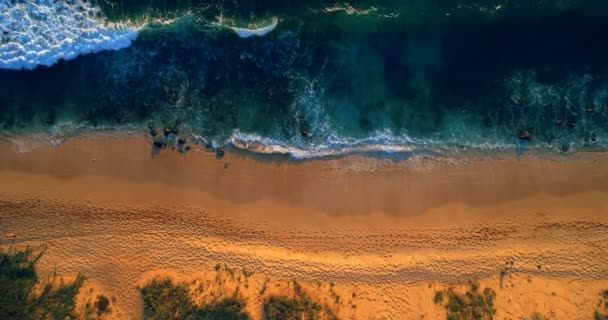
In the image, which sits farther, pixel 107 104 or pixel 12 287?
pixel 107 104

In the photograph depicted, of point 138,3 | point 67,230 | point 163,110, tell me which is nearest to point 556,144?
point 163,110

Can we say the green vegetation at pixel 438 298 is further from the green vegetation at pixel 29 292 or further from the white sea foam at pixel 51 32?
the white sea foam at pixel 51 32

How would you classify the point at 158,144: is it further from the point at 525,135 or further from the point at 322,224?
the point at 525,135

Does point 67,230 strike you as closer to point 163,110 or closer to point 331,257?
point 163,110

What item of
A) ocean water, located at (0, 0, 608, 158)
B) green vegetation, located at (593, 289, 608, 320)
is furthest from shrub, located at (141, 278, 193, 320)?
green vegetation, located at (593, 289, 608, 320)

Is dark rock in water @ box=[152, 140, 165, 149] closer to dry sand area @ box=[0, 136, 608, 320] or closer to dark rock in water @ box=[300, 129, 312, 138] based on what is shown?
dry sand area @ box=[0, 136, 608, 320]

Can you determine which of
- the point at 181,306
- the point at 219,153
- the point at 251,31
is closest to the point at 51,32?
the point at 251,31
